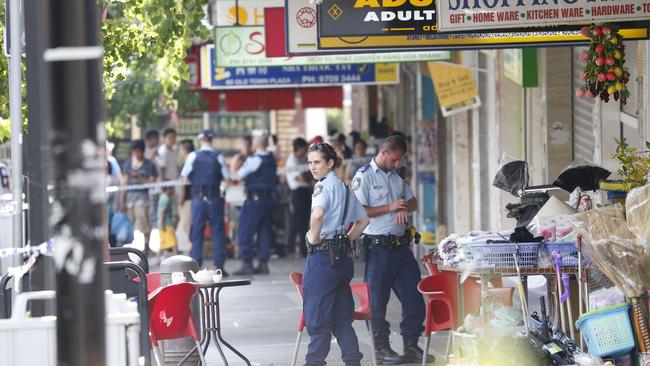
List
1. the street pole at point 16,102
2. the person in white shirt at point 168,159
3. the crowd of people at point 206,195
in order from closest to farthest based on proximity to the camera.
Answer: the street pole at point 16,102
the crowd of people at point 206,195
the person in white shirt at point 168,159

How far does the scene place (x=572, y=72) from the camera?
1512 centimetres

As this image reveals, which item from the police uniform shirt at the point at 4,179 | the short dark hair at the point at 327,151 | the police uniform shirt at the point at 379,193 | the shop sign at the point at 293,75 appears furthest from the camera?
the shop sign at the point at 293,75

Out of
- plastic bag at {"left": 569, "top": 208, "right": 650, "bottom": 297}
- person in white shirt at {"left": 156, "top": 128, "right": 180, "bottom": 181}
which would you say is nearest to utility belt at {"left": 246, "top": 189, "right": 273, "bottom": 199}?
person in white shirt at {"left": 156, "top": 128, "right": 180, "bottom": 181}

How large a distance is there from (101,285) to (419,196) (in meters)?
19.5

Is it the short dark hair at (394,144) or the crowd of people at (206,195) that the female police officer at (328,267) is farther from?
the crowd of people at (206,195)

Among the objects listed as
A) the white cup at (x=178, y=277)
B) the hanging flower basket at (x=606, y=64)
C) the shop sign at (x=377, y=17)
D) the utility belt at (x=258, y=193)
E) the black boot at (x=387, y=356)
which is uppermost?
the shop sign at (x=377, y=17)

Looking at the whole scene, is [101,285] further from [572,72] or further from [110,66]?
[572,72]

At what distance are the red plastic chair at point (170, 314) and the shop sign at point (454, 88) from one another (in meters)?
9.23

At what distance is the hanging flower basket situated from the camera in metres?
9.77

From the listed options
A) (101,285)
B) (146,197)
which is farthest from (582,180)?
(146,197)

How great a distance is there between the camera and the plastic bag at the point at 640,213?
8336 mm

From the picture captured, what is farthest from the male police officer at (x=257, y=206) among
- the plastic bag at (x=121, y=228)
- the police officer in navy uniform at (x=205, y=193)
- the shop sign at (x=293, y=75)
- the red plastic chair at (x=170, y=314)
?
the red plastic chair at (x=170, y=314)

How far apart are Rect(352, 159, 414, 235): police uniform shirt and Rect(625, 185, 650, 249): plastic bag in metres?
3.11

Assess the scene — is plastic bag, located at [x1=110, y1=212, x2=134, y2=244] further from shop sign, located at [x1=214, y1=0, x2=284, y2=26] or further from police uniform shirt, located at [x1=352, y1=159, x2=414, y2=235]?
police uniform shirt, located at [x1=352, y1=159, x2=414, y2=235]
